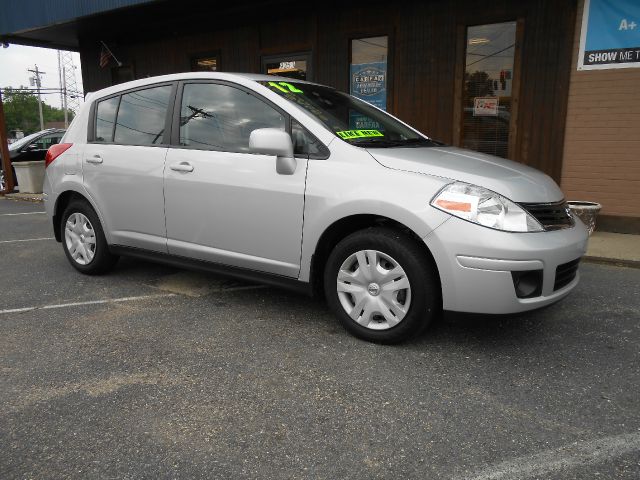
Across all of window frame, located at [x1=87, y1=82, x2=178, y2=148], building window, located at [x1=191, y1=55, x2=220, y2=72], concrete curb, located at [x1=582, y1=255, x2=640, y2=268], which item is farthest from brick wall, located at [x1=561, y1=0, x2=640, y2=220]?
building window, located at [x1=191, y1=55, x2=220, y2=72]

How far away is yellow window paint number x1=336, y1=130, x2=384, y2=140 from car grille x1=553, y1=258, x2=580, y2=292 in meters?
1.52

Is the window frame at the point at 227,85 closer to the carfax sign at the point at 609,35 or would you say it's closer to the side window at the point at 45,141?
the carfax sign at the point at 609,35

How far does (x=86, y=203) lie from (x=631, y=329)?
4.58 metres

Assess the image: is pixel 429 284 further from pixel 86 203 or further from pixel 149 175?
pixel 86 203

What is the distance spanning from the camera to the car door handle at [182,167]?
3897 mm

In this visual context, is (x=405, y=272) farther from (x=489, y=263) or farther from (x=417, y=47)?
(x=417, y=47)

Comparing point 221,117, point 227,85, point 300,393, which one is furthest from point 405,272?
point 227,85

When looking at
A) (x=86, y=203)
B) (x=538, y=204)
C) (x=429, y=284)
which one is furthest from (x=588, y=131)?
(x=86, y=203)

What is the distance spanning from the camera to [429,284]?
3033mm

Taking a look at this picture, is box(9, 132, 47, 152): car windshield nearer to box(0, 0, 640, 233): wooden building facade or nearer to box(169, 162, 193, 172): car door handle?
box(0, 0, 640, 233): wooden building facade

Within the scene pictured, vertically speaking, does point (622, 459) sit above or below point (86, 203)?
below

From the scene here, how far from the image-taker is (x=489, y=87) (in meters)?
7.58

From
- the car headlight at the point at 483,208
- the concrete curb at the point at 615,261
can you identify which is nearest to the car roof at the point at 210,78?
the car headlight at the point at 483,208

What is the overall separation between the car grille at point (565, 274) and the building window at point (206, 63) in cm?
898
